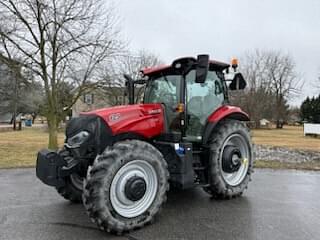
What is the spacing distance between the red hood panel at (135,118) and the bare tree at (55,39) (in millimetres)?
7254

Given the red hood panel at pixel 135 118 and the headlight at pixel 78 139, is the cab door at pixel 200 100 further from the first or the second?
the headlight at pixel 78 139

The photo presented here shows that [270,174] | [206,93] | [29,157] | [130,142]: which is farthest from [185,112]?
[29,157]

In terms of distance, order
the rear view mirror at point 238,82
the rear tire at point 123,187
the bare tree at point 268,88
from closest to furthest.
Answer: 1. the rear tire at point 123,187
2. the rear view mirror at point 238,82
3. the bare tree at point 268,88

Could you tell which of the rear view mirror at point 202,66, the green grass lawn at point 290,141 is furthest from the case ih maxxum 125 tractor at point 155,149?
the green grass lawn at point 290,141

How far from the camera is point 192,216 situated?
4.29 m

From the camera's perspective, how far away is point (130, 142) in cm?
389

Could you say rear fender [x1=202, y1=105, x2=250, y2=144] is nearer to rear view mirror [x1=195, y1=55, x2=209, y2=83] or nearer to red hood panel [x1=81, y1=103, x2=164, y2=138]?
red hood panel [x1=81, y1=103, x2=164, y2=138]

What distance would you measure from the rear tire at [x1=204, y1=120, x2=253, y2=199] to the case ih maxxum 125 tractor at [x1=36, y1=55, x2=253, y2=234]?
0.05 ft

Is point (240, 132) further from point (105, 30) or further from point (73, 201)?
point (105, 30)

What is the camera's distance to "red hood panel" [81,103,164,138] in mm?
4141

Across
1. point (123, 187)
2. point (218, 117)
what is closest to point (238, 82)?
point (218, 117)

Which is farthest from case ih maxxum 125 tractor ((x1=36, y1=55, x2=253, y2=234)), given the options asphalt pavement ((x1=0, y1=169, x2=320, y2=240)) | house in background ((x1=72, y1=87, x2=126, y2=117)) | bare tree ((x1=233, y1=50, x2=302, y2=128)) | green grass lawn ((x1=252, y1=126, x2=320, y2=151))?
bare tree ((x1=233, y1=50, x2=302, y2=128))

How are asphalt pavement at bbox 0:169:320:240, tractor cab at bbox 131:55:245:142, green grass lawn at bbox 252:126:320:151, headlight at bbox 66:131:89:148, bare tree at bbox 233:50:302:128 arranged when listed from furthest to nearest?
bare tree at bbox 233:50:302:128
green grass lawn at bbox 252:126:320:151
tractor cab at bbox 131:55:245:142
headlight at bbox 66:131:89:148
asphalt pavement at bbox 0:169:320:240

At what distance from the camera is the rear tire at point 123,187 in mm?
3508
